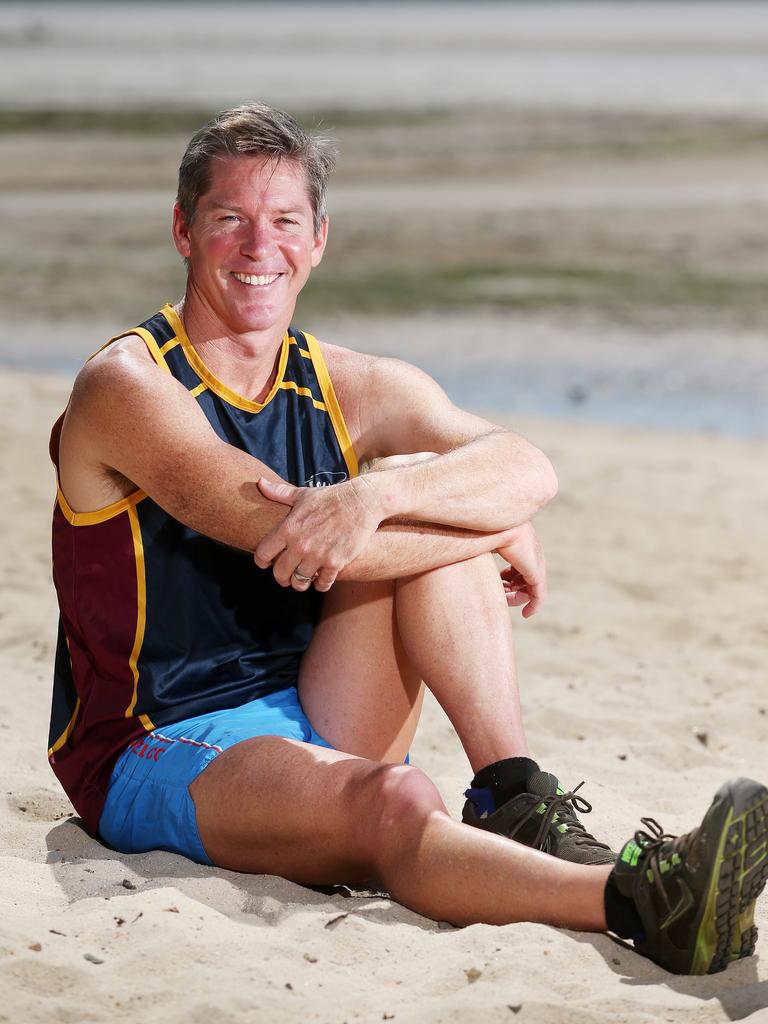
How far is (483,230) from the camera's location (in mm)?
14695

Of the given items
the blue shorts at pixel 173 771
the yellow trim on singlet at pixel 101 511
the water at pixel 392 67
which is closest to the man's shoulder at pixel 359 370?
the yellow trim on singlet at pixel 101 511

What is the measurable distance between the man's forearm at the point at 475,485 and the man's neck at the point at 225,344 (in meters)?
0.39

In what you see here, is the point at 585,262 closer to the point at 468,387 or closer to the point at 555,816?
the point at 468,387

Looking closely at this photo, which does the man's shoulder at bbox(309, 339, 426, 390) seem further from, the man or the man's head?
the man's head

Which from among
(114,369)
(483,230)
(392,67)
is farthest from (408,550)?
(392,67)

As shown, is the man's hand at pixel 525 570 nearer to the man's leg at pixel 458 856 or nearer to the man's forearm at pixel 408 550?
the man's forearm at pixel 408 550

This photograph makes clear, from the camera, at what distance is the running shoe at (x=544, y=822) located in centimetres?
276

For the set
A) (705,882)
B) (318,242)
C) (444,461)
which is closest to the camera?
(705,882)

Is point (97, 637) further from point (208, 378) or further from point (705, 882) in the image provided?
point (705, 882)

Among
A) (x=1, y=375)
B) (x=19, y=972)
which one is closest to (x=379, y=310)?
(x=1, y=375)

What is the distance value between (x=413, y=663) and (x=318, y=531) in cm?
39

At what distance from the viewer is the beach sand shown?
2.40 metres

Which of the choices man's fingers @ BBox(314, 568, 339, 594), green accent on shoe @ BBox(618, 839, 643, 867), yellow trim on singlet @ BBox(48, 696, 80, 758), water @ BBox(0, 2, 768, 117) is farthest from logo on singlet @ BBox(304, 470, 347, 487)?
water @ BBox(0, 2, 768, 117)

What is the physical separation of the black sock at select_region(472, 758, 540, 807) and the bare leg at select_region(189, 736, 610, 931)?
228mm
